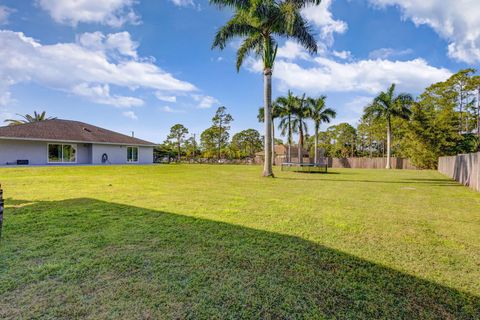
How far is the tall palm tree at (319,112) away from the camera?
107ft

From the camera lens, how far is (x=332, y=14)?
14117 millimetres

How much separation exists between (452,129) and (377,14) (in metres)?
16.8

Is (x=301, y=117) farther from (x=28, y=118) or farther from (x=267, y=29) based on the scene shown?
(x=28, y=118)

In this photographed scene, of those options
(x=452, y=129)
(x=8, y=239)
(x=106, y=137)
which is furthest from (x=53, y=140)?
(x=452, y=129)

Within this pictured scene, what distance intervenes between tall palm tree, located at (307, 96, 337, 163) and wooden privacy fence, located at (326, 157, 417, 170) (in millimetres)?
5746

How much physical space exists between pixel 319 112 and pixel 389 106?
816 cm

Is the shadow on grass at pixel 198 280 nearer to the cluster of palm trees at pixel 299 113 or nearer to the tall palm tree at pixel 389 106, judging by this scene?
the cluster of palm trees at pixel 299 113

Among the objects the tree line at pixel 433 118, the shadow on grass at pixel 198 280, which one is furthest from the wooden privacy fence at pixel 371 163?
the shadow on grass at pixel 198 280

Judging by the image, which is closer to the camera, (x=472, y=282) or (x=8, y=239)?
(x=472, y=282)

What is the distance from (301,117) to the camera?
1283 inches

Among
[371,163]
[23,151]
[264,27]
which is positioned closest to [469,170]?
[264,27]

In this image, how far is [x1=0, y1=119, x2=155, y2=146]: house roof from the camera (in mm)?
18922

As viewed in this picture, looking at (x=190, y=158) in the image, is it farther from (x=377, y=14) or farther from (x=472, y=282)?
(x=472, y=282)

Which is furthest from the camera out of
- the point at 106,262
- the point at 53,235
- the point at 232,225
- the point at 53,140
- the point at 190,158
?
the point at 190,158
